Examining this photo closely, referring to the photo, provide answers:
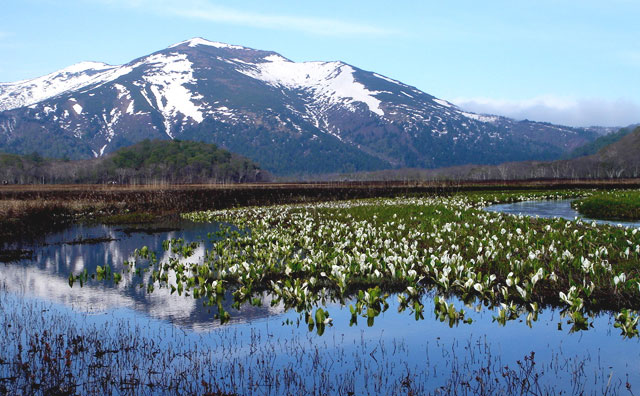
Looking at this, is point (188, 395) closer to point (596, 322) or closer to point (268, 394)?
point (268, 394)

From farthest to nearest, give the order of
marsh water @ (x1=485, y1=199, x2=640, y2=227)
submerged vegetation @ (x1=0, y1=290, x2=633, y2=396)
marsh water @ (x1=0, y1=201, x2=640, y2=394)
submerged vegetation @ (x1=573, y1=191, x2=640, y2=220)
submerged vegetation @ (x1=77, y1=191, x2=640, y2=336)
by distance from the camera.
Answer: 1. submerged vegetation @ (x1=573, y1=191, x2=640, y2=220)
2. marsh water @ (x1=485, y1=199, x2=640, y2=227)
3. submerged vegetation @ (x1=77, y1=191, x2=640, y2=336)
4. marsh water @ (x1=0, y1=201, x2=640, y2=394)
5. submerged vegetation @ (x1=0, y1=290, x2=633, y2=396)

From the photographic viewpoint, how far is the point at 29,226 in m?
39.5

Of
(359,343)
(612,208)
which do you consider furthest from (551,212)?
(359,343)

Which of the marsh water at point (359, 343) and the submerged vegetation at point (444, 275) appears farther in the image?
the submerged vegetation at point (444, 275)

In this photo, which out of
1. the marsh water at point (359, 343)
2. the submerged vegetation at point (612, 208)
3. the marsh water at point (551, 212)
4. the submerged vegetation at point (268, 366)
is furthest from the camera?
the submerged vegetation at point (612, 208)

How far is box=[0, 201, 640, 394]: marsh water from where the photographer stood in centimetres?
1040

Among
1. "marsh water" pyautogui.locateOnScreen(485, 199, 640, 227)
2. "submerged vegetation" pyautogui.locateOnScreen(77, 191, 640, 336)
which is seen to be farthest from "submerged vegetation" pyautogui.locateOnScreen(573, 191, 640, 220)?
"submerged vegetation" pyautogui.locateOnScreen(77, 191, 640, 336)

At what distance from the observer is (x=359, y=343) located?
1248 centimetres

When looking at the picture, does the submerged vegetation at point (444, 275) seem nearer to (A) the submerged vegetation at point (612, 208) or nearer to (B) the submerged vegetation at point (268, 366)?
(B) the submerged vegetation at point (268, 366)

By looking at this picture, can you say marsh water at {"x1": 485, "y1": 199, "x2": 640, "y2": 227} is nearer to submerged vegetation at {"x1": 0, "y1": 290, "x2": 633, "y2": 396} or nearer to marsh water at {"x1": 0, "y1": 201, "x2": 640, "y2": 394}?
marsh water at {"x1": 0, "y1": 201, "x2": 640, "y2": 394}

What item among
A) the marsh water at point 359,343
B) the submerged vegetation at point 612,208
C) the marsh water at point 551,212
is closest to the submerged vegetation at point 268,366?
the marsh water at point 359,343

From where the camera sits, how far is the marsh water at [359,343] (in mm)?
10398

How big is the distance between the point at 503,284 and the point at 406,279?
2.85m

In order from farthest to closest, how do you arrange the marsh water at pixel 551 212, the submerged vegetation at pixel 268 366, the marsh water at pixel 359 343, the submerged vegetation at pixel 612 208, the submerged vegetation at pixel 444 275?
the submerged vegetation at pixel 612 208 → the marsh water at pixel 551 212 → the submerged vegetation at pixel 444 275 → the marsh water at pixel 359 343 → the submerged vegetation at pixel 268 366
